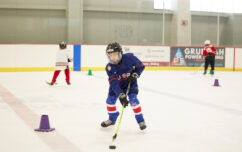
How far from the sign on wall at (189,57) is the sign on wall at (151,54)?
0.84 ft

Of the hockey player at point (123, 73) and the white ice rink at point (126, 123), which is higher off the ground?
the hockey player at point (123, 73)

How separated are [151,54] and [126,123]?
9.91 metres

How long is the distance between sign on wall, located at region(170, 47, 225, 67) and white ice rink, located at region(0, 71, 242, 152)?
7252 mm

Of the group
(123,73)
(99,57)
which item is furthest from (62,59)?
(99,57)

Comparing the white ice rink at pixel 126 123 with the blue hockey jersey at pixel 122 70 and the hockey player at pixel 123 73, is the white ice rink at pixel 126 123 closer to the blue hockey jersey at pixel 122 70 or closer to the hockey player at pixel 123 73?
the hockey player at pixel 123 73

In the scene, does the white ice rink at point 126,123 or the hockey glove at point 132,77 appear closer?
the white ice rink at point 126,123

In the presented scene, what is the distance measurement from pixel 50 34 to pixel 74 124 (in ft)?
40.2

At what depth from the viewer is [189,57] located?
1416cm

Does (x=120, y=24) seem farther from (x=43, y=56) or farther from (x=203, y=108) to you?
(x=203, y=108)

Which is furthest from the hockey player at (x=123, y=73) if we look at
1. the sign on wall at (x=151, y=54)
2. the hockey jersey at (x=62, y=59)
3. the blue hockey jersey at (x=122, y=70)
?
the sign on wall at (x=151, y=54)

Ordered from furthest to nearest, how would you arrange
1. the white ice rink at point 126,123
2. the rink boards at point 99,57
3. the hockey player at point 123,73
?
1. the rink boards at point 99,57
2. the hockey player at point 123,73
3. the white ice rink at point 126,123

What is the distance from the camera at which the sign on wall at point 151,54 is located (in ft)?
44.4

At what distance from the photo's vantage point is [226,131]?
11.7 ft

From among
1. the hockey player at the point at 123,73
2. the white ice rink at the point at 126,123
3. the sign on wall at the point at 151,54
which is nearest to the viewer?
the white ice rink at the point at 126,123
